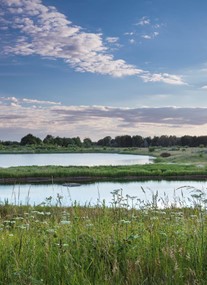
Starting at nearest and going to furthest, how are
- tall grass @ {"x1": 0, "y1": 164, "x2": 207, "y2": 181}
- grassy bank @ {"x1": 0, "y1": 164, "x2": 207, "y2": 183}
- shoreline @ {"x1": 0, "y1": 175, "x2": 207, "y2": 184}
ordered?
shoreline @ {"x1": 0, "y1": 175, "x2": 207, "y2": 184}
grassy bank @ {"x1": 0, "y1": 164, "x2": 207, "y2": 183}
tall grass @ {"x1": 0, "y1": 164, "x2": 207, "y2": 181}

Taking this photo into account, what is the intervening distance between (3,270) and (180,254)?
1.95m

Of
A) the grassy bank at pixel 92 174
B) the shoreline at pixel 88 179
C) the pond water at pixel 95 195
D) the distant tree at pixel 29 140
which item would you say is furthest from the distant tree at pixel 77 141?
the pond water at pixel 95 195

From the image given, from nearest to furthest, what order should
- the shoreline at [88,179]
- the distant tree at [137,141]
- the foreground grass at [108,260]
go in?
the foreground grass at [108,260], the shoreline at [88,179], the distant tree at [137,141]

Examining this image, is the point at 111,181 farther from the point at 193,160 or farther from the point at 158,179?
the point at 193,160

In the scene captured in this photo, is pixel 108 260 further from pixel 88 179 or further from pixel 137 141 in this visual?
pixel 137 141

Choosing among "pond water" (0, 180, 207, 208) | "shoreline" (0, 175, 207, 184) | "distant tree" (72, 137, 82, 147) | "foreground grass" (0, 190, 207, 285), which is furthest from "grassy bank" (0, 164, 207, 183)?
"distant tree" (72, 137, 82, 147)

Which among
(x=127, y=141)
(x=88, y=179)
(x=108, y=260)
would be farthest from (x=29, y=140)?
(x=108, y=260)

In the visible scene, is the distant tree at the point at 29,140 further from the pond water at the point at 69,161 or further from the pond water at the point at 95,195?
the pond water at the point at 95,195

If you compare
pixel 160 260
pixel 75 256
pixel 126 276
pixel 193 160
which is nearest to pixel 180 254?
pixel 160 260

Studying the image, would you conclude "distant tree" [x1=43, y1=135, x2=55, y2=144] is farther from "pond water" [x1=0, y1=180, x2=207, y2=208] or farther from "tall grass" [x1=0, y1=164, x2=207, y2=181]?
"pond water" [x1=0, y1=180, x2=207, y2=208]

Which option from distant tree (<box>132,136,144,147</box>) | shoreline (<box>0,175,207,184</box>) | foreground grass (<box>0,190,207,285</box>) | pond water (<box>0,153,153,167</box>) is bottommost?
shoreline (<box>0,175,207,184</box>)

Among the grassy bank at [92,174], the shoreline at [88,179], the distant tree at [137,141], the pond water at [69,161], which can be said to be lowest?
the shoreline at [88,179]

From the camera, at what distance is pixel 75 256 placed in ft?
14.0

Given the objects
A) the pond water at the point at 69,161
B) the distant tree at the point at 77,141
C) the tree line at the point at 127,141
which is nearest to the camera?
the pond water at the point at 69,161
